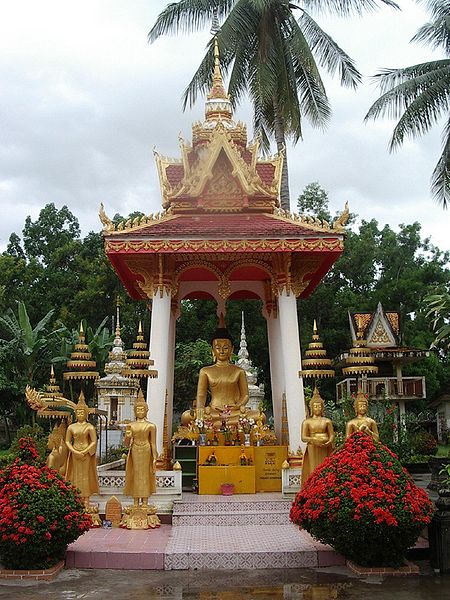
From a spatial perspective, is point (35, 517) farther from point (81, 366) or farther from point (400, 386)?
point (400, 386)

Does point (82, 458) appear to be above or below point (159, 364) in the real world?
below

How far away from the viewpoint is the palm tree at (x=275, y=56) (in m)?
19.7

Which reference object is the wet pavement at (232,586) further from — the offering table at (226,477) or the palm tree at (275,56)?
the palm tree at (275,56)

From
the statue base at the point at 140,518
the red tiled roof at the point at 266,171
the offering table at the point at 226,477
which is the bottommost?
the statue base at the point at 140,518

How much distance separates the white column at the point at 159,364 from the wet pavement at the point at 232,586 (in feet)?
11.5

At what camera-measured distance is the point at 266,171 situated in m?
13.7

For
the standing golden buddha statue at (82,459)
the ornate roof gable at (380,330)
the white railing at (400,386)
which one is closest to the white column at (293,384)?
the standing golden buddha statue at (82,459)

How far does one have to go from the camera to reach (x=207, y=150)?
41.2ft

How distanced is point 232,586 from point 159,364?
15.5 feet

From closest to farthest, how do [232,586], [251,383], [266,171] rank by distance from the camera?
[232,586] < [266,171] < [251,383]

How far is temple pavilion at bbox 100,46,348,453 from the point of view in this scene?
36.4ft

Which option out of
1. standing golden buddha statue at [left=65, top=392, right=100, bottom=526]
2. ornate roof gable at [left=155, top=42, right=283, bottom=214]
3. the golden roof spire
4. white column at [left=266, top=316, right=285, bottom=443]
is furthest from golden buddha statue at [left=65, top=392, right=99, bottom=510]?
the golden roof spire

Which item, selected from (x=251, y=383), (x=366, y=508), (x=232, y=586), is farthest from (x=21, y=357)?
(x=366, y=508)

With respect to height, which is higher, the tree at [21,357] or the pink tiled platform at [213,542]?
the tree at [21,357]
